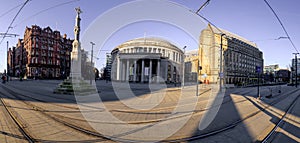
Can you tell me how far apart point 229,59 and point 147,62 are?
108ft

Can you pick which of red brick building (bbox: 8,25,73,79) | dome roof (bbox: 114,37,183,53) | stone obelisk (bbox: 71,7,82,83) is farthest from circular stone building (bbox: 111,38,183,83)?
stone obelisk (bbox: 71,7,82,83)

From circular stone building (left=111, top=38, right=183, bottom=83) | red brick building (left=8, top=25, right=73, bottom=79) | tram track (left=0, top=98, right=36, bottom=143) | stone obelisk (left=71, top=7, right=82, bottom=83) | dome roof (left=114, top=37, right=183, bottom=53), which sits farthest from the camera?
dome roof (left=114, top=37, right=183, bottom=53)

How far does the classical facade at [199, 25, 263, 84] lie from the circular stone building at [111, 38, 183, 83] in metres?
13.9

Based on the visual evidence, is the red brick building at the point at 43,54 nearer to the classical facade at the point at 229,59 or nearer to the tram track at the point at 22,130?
the classical facade at the point at 229,59

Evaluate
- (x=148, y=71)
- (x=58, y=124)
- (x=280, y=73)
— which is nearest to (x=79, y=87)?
(x=58, y=124)

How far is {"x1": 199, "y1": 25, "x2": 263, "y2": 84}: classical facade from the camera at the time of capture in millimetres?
48409

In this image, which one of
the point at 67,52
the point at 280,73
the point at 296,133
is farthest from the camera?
the point at 280,73

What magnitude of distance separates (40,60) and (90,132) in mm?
70366

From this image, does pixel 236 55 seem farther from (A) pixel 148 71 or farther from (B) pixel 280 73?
(B) pixel 280 73

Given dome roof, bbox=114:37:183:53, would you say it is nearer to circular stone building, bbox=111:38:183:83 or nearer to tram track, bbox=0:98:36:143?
circular stone building, bbox=111:38:183:83

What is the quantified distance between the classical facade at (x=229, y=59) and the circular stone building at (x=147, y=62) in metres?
13.9

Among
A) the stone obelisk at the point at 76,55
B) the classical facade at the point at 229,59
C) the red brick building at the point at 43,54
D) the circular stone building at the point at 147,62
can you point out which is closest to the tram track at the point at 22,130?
the stone obelisk at the point at 76,55

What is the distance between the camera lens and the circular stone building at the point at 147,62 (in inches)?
2030

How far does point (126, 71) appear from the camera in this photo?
5609 cm
